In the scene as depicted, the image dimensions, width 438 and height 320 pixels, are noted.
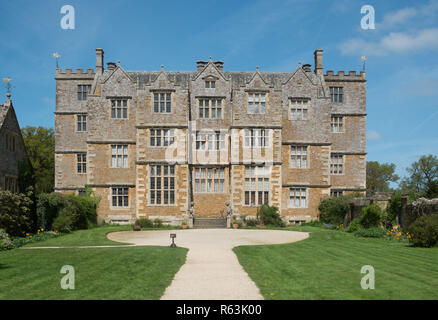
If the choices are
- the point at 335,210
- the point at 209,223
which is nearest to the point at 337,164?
the point at 335,210

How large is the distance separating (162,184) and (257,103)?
→ 9285mm

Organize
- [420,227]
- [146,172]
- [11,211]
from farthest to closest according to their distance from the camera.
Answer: [146,172]
[11,211]
[420,227]

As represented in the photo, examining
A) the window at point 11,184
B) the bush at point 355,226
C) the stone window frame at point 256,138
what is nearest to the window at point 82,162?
the window at point 11,184

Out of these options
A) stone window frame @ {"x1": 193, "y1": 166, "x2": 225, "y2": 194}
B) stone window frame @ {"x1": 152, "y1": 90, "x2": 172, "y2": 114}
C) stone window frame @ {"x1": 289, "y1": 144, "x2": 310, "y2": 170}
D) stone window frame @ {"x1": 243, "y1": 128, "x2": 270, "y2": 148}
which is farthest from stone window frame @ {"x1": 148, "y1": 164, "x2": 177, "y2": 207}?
stone window frame @ {"x1": 289, "y1": 144, "x2": 310, "y2": 170}

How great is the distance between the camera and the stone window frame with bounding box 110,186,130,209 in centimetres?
3148

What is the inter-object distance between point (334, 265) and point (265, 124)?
18.9m

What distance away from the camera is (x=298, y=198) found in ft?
106

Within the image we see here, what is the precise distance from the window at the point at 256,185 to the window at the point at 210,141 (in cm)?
273

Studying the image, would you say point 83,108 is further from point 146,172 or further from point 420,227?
point 420,227

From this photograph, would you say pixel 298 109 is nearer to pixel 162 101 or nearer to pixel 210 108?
pixel 210 108

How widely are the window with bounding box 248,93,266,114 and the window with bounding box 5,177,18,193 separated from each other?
54.4ft
